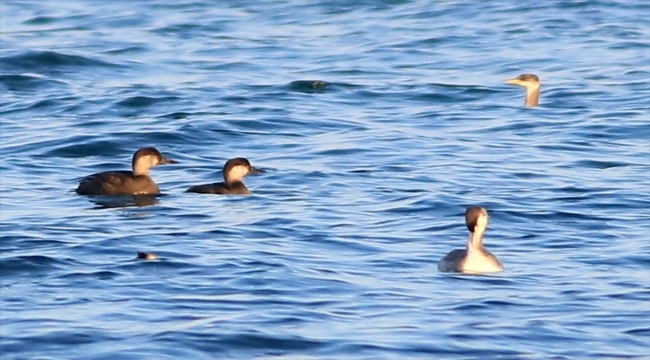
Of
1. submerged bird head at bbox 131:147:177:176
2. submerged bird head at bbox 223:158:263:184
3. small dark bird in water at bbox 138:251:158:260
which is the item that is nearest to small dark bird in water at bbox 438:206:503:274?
small dark bird in water at bbox 138:251:158:260

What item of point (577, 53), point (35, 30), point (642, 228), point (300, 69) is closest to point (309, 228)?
point (642, 228)

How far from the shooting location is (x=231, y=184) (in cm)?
1625

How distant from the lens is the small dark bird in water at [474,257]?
1198cm

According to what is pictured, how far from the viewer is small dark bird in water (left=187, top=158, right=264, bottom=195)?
16172 mm

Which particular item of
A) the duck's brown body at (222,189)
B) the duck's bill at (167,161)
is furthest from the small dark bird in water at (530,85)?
the duck's brown body at (222,189)

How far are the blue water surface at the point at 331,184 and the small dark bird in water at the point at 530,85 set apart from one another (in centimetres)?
21

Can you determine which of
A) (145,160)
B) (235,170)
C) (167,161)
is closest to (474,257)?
(235,170)

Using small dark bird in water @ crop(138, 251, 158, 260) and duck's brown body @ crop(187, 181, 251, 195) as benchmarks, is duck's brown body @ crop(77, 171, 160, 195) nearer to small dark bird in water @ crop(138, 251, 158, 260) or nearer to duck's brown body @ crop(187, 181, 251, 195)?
duck's brown body @ crop(187, 181, 251, 195)

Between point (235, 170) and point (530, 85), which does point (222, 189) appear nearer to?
point (235, 170)

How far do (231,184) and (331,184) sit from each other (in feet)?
4.00

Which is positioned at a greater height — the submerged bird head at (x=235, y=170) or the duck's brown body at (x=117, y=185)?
the submerged bird head at (x=235, y=170)

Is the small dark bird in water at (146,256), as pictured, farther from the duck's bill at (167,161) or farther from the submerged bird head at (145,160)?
the duck's bill at (167,161)

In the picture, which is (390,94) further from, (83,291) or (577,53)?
(83,291)

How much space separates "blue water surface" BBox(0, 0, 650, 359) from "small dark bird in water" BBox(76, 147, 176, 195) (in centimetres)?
18
